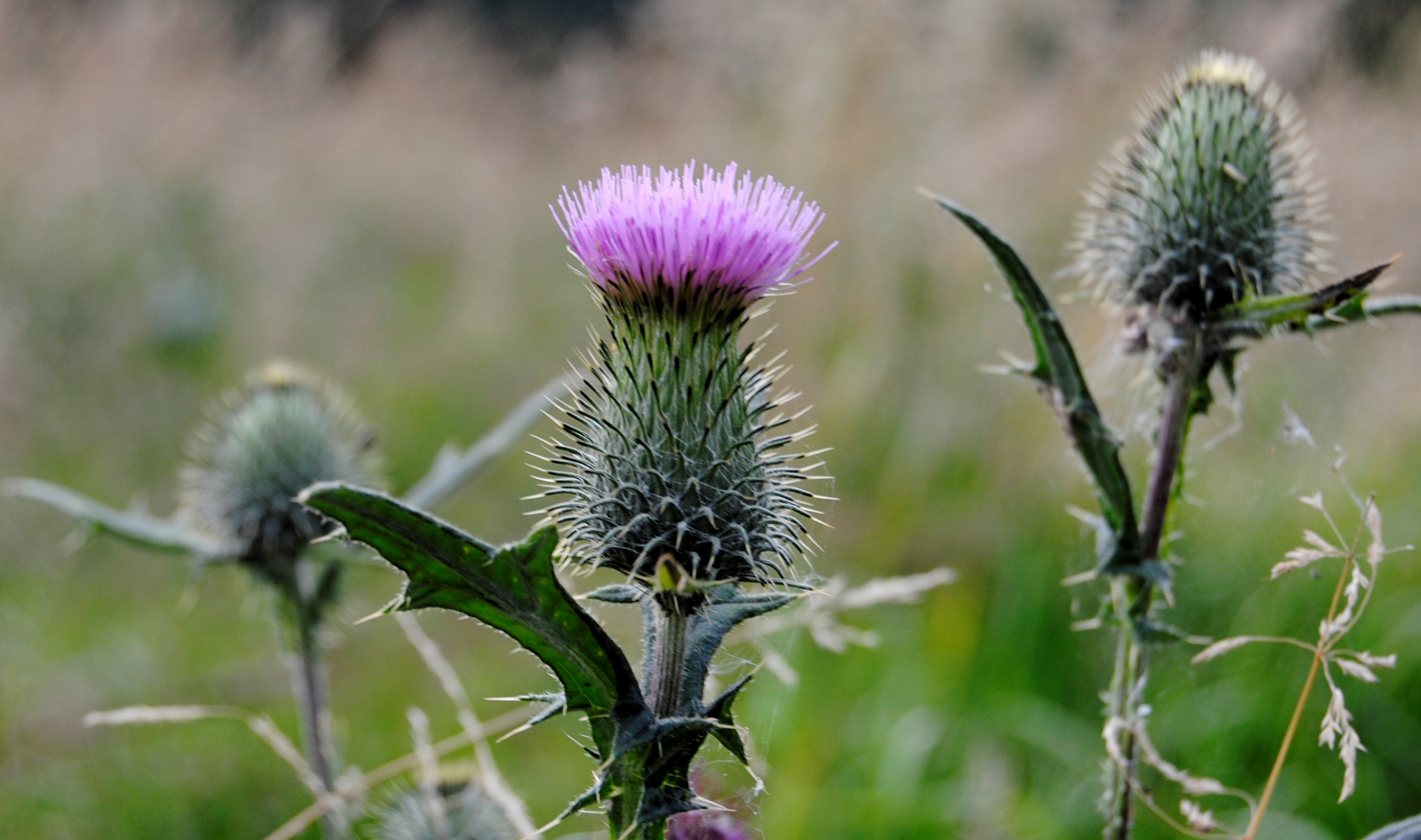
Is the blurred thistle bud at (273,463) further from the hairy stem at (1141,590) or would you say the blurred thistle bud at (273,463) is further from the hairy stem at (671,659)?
the hairy stem at (1141,590)

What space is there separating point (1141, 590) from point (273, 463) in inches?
91.8

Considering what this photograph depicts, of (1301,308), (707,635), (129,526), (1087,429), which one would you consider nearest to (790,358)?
(129,526)

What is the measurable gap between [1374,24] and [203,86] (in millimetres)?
7736

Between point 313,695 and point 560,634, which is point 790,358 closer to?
point 313,695

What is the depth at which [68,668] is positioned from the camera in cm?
435

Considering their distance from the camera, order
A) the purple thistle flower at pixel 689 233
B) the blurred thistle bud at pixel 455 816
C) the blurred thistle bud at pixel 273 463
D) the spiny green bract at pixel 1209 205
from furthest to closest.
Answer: the blurred thistle bud at pixel 273 463, the blurred thistle bud at pixel 455 816, the spiny green bract at pixel 1209 205, the purple thistle flower at pixel 689 233

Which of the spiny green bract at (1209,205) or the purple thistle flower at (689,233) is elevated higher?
the spiny green bract at (1209,205)

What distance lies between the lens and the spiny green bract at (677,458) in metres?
1.53

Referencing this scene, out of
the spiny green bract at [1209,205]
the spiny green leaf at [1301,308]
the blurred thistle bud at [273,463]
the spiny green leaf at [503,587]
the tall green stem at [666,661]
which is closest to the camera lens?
the spiny green leaf at [503,587]

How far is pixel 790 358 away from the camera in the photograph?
557 cm

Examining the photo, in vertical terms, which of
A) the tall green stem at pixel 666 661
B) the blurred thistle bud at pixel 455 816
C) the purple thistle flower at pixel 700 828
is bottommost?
the purple thistle flower at pixel 700 828

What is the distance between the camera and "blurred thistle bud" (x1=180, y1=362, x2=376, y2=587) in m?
2.79

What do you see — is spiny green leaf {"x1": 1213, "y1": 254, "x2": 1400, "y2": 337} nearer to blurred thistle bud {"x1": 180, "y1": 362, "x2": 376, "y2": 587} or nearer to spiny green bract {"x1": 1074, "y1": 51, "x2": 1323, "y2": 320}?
Answer: spiny green bract {"x1": 1074, "y1": 51, "x2": 1323, "y2": 320}

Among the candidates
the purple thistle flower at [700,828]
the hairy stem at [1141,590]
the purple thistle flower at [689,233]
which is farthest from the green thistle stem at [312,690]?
the hairy stem at [1141,590]
